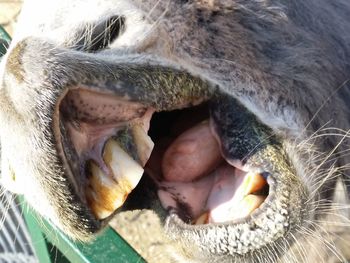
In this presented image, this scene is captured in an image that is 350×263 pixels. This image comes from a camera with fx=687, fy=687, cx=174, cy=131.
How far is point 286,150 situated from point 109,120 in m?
0.30

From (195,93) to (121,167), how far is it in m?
0.16

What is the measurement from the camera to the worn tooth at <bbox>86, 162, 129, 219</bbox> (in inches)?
39.6

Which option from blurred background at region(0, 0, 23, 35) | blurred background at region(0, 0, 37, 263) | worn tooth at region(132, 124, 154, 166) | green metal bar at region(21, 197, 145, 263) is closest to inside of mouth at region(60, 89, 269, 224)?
worn tooth at region(132, 124, 154, 166)

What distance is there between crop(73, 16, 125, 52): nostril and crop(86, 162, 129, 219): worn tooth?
0.17 meters

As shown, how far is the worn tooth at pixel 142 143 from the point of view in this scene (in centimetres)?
103

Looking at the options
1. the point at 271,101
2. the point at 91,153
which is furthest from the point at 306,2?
the point at 91,153

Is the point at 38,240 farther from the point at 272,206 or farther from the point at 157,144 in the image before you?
the point at 272,206

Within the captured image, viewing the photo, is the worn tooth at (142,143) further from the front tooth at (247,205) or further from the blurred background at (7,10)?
the blurred background at (7,10)

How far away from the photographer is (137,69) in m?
0.99

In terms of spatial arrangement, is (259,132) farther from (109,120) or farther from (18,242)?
(18,242)

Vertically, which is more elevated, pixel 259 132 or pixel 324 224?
pixel 259 132

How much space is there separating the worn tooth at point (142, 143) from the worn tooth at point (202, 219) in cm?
15

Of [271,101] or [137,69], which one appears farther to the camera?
[271,101]

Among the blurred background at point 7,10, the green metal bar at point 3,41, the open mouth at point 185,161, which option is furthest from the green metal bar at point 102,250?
the blurred background at point 7,10
